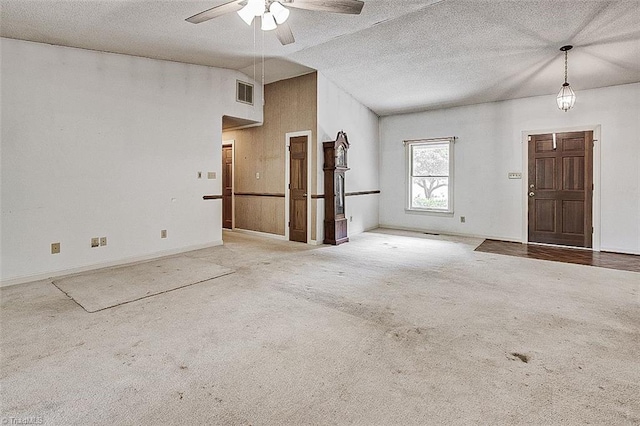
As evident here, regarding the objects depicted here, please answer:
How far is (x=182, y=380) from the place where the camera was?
1849mm

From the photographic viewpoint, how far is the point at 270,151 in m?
6.41

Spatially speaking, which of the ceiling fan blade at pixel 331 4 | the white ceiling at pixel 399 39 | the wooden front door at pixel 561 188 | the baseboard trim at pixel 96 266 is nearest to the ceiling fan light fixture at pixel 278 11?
the ceiling fan blade at pixel 331 4

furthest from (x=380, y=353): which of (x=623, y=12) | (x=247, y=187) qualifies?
(x=247, y=187)

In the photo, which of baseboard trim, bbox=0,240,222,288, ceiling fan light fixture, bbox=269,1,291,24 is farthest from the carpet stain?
baseboard trim, bbox=0,240,222,288

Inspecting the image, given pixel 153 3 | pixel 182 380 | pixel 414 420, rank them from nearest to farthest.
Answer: pixel 414 420 < pixel 182 380 < pixel 153 3

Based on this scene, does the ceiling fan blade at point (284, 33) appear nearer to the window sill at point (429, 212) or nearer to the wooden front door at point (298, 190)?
the wooden front door at point (298, 190)

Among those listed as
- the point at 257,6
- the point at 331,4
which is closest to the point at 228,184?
the point at 257,6

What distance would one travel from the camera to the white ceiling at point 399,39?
129 inches

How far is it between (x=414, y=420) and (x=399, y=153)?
660cm

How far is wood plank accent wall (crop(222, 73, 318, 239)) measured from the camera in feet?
19.1

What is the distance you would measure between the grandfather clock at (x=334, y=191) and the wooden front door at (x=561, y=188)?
3399mm

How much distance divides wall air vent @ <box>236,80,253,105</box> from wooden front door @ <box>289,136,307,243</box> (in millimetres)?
1081

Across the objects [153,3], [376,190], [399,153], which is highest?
[153,3]

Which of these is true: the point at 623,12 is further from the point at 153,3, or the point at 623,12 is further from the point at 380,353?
the point at 153,3
